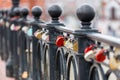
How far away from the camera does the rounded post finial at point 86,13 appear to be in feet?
10.9

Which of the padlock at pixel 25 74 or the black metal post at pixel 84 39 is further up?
the black metal post at pixel 84 39

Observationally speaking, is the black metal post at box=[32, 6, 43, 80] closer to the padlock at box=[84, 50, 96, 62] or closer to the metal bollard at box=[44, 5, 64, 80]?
the metal bollard at box=[44, 5, 64, 80]

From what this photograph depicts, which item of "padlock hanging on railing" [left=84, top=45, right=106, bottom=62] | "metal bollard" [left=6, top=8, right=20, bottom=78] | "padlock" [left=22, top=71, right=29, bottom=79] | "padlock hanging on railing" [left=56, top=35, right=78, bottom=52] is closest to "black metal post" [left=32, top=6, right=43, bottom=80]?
"padlock" [left=22, top=71, right=29, bottom=79]

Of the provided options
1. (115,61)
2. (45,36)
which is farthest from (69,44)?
(115,61)

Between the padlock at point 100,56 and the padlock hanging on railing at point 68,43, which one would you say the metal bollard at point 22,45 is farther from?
the padlock at point 100,56

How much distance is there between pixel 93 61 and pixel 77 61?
323 mm

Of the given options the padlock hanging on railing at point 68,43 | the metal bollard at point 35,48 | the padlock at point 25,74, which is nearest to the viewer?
the padlock hanging on railing at point 68,43

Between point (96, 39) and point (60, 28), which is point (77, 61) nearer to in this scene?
point (96, 39)

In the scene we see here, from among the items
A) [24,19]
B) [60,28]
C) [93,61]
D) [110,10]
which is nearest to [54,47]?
[60,28]

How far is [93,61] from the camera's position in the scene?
3160 mm

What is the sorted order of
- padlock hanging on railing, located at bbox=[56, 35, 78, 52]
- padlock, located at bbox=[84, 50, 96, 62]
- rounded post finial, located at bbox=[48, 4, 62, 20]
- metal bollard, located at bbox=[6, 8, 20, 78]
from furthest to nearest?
metal bollard, located at bbox=[6, 8, 20, 78] < rounded post finial, located at bbox=[48, 4, 62, 20] < padlock hanging on railing, located at bbox=[56, 35, 78, 52] < padlock, located at bbox=[84, 50, 96, 62]

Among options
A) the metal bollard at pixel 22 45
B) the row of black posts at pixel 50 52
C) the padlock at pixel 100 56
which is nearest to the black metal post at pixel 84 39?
the row of black posts at pixel 50 52

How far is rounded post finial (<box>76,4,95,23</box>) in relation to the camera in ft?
10.9

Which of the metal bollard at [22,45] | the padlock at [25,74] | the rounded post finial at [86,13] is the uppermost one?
the rounded post finial at [86,13]
